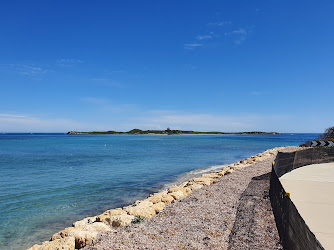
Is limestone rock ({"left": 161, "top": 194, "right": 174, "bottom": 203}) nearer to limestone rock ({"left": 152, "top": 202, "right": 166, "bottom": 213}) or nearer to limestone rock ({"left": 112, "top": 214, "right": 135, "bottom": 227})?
limestone rock ({"left": 152, "top": 202, "right": 166, "bottom": 213})

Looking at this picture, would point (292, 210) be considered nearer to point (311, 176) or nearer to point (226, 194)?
point (226, 194)

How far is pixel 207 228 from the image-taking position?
695cm

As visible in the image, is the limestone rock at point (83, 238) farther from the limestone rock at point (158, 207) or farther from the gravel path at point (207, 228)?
the limestone rock at point (158, 207)

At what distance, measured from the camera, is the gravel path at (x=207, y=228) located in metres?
6.00

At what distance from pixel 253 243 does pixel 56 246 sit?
552 centimetres

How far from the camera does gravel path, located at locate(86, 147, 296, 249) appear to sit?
6000 millimetres

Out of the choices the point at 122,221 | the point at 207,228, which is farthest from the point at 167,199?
the point at 207,228

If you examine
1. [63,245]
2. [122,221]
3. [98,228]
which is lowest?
[63,245]

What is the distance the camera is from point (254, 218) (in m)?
7.31

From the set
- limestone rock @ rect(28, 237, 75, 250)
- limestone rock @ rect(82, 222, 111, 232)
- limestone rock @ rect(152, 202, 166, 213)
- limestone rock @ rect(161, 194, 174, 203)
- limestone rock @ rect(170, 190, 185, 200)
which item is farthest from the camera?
limestone rock @ rect(170, 190, 185, 200)

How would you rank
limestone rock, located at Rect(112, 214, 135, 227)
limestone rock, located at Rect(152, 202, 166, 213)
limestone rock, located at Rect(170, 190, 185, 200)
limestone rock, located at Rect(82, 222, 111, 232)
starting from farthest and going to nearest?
1. limestone rock, located at Rect(170, 190, 185, 200)
2. limestone rock, located at Rect(152, 202, 166, 213)
3. limestone rock, located at Rect(112, 214, 135, 227)
4. limestone rock, located at Rect(82, 222, 111, 232)

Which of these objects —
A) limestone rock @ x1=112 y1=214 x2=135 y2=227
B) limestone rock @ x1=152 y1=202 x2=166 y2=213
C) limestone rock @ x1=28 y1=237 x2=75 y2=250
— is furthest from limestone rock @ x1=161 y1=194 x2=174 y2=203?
limestone rock @ x1=28 y1=237 x2=75 y2=250

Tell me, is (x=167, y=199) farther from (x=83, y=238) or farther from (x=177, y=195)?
(x=83, y=238)

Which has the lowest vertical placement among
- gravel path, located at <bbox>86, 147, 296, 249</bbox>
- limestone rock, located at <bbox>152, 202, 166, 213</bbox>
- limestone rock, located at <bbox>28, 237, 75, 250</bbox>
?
limestone rock, located at <bbox>28, 237, 75, 250</bbox>
